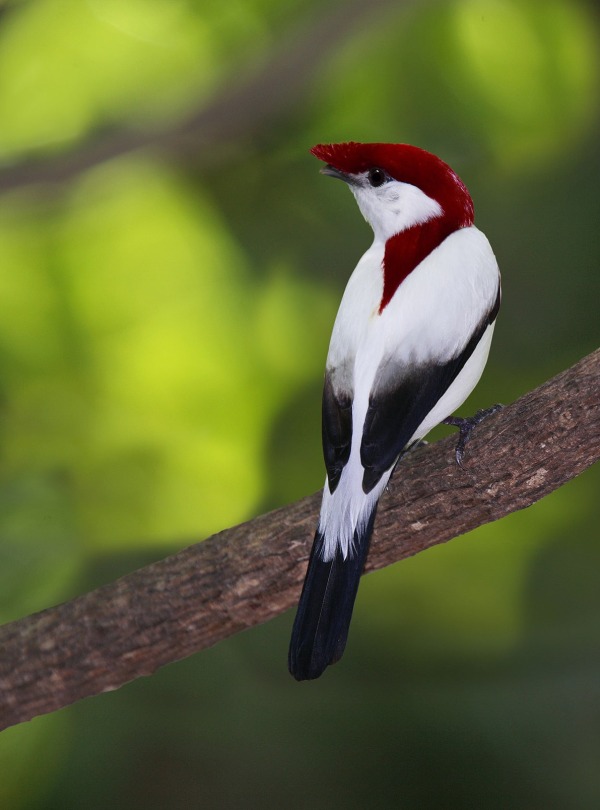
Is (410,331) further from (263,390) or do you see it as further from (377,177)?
(263,390)

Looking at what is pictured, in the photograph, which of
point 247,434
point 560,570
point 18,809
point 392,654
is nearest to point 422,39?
point 247,434

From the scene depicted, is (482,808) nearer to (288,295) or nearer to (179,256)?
(288,295)

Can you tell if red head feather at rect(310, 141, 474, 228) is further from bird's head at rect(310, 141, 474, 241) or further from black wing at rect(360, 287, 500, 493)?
black wing at rect(360, 287, 500, 493)

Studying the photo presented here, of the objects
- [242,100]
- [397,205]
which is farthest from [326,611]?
[242,100]

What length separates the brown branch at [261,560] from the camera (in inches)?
81.7

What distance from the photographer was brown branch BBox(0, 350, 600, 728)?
6.81 ft

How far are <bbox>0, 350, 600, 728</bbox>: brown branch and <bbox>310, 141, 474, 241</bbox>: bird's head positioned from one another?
0.48 metres

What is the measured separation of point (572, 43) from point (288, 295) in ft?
5.02

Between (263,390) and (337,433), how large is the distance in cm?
167

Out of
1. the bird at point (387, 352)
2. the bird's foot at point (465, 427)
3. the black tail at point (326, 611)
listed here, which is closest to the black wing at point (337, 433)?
the bird at point (387, 352)

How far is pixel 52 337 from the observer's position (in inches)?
146

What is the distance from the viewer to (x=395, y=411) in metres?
1.96

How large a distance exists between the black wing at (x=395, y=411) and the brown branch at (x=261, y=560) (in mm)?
202

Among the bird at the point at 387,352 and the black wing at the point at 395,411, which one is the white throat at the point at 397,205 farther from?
the black wing at the point at 395,411
